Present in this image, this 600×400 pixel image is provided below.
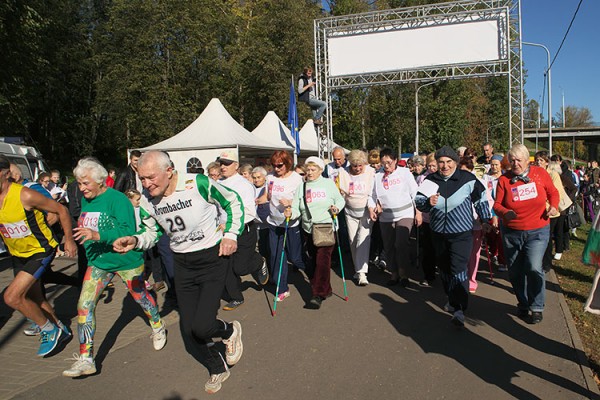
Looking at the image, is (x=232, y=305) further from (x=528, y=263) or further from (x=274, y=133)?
(x=274, y=133)

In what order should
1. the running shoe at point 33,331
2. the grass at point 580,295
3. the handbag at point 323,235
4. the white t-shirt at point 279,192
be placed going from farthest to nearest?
the white t-shirt at point 279,192, the handbag at point 323,235, the running shoe at point 33,331, the grass at point 580,295

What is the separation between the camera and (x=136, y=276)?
459 cm

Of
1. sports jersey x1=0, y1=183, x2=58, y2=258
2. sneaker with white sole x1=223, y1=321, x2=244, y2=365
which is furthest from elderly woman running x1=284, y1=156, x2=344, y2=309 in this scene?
sports jersey x1=0, y1=183, x2=58, y2=258

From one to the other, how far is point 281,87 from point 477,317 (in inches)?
1078

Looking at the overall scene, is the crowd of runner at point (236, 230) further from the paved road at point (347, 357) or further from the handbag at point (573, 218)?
the handbag at point (573, 218)

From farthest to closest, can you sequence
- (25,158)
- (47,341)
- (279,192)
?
(25,158), (279,192), (47,341)

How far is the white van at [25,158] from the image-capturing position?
12.6 meters

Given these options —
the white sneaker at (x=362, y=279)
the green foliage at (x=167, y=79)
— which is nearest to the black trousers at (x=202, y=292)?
the white sneaker at (x=362, y=279)

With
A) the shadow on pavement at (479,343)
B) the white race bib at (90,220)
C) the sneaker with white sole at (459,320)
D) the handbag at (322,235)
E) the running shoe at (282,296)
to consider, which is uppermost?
the white race bib at (90,220)

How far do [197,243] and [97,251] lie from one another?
3.76ft

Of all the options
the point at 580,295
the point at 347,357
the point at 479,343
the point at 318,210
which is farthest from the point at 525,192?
the point at 347,357

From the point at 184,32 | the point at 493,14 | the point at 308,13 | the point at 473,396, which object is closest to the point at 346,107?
the point at 308,13

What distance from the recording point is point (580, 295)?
20.7ft

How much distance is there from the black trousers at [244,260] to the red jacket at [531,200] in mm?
3087
